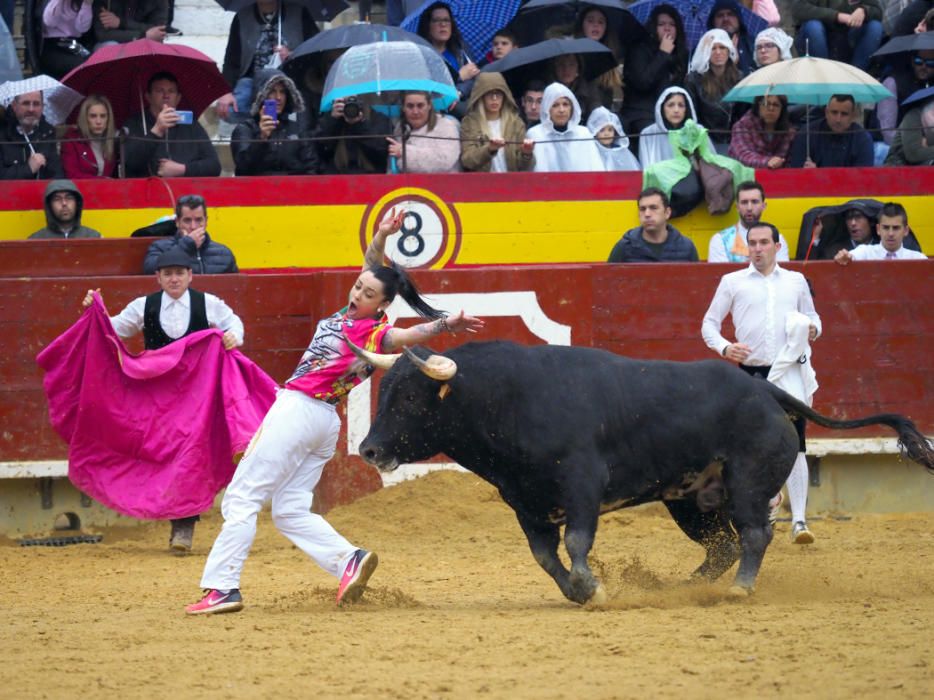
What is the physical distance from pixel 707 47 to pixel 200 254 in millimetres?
3991

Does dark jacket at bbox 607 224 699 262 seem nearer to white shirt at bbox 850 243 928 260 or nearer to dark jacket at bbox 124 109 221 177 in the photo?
white shirt at bbox 850 243 928 260

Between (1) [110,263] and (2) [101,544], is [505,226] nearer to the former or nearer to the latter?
(1) [110,263]

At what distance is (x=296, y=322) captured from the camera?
10.1 meters

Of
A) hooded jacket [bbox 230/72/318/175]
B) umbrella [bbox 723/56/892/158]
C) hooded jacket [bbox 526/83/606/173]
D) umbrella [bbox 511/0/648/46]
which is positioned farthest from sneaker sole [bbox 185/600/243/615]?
umbrella [bbox 511/0/648/46]

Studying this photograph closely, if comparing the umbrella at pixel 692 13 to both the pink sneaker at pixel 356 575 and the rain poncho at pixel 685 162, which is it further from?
the pink sneaker at pixel 356 575

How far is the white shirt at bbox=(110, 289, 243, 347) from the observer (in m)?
8.97

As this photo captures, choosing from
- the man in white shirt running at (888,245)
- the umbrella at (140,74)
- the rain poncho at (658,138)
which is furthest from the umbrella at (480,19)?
the man in white shirt running at (888,245)

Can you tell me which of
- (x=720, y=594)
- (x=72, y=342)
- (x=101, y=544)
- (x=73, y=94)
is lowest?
(x=101, y=544)

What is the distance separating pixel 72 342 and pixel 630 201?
4023 mm

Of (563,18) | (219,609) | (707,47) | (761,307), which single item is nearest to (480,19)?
(563,18)

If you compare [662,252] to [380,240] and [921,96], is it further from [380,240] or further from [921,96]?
[380,240]

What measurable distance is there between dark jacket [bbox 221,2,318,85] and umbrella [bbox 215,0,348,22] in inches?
1.5

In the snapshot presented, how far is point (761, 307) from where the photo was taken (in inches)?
344

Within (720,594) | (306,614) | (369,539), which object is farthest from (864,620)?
(369,539)
